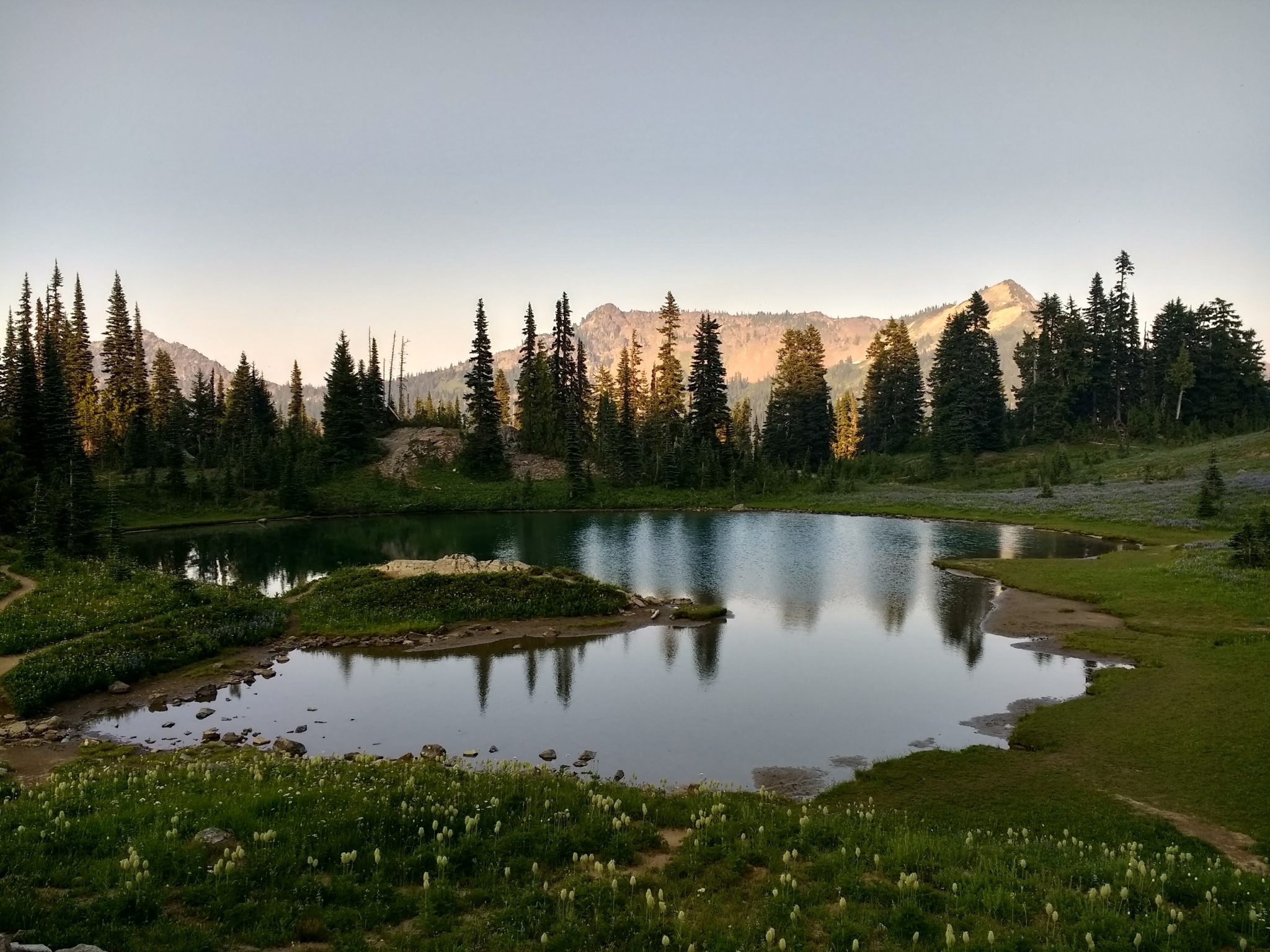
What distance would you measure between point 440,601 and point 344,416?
76.3 m

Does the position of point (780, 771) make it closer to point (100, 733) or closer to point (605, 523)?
point (100, 733)

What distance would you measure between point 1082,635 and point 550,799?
30.0 metres

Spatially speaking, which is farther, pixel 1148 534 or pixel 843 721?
pixel 1148 534

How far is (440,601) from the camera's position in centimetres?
3984

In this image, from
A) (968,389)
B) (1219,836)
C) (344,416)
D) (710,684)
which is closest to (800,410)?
(968,389)

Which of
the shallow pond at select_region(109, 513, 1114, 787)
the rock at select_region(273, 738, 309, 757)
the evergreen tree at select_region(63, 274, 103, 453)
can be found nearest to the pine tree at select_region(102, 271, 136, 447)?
the evergreen tree at select_region(63, 274, 103, 453)

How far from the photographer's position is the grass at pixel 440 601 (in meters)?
37.8

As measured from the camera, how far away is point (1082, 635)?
110 ft

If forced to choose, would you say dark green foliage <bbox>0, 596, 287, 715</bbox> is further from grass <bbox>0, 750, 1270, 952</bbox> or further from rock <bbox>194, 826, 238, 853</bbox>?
rock <bbox>194, 826, 238, 853</bbox>

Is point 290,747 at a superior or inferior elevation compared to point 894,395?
inferior

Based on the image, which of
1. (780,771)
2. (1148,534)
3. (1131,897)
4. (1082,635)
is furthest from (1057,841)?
(1148,534)

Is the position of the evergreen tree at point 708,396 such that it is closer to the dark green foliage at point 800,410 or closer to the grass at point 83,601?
the dark green foliage at point 800,410

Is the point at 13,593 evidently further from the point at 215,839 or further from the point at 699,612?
the point at 699,612

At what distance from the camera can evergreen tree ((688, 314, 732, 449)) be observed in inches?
4481
